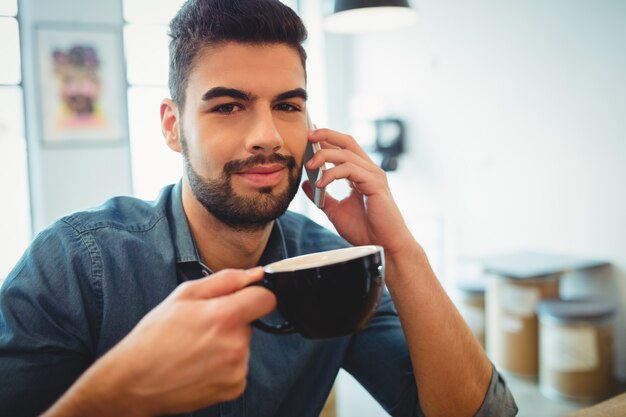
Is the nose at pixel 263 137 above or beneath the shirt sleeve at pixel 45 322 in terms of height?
above

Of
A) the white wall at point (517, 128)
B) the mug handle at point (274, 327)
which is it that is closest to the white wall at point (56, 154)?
the white wall at point (517, 128)

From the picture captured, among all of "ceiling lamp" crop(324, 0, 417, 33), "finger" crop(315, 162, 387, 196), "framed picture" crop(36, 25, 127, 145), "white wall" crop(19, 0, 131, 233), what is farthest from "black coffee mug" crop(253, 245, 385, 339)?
"framed picture" crop(36, 25, 127, 145)

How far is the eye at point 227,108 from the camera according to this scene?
37.7 inches

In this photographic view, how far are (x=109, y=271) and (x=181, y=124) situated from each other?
0.33 m

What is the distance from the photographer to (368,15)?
2.03 metres

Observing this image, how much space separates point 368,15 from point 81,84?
2626 millimetres

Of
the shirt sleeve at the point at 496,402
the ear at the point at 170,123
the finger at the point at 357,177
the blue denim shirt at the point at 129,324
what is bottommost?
the shirt sleeve at the point at 496,402

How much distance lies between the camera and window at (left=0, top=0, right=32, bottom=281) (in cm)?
363

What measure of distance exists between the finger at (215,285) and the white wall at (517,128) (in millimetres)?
1957

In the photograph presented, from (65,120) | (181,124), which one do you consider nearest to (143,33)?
(65,120)

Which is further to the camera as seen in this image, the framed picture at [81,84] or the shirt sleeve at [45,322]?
the framed picture at [81,84]

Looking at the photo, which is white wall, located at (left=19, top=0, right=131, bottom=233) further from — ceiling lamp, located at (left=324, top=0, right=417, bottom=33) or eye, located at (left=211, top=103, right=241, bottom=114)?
eye, located at (left=211, top=103, right=241, bottom=114)

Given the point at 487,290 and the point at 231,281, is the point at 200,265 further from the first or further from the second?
the point at 487,290

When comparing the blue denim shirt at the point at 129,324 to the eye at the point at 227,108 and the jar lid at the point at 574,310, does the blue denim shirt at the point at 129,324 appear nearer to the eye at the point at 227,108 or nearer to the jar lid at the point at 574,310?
the eye at the point at 227,108
